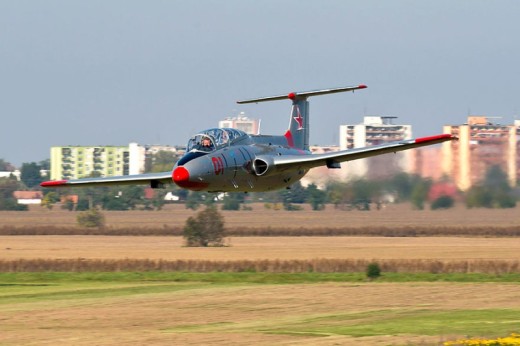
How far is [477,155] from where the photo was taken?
6688cm

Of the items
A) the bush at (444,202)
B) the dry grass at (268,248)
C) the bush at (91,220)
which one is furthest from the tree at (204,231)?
the bush at (91,220)

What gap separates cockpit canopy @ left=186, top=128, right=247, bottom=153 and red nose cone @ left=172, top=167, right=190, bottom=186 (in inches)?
54.2

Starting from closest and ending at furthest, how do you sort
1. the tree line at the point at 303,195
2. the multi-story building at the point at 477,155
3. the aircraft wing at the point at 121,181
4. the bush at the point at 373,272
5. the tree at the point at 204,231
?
the aircraft wing at the point at 121,181, the bush at the point at 373,272, the multi-story building at the point at 477,155, the tree line at the point at 303,195, the tree at the point at 204,231

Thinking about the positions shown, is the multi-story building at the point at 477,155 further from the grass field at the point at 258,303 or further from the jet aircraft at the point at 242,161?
the jet aircraft at the point at 242,161

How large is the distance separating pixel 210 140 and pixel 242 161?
4.97ft

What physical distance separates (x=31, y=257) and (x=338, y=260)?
60.2ft

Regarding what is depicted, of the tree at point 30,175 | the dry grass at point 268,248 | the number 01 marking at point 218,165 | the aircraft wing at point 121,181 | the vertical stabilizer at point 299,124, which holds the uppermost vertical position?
the tree at point 30,175

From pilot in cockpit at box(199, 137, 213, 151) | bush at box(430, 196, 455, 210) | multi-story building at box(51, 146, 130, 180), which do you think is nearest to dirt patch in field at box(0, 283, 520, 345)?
pilot in cockpit at box(199, 137, 213, 151)

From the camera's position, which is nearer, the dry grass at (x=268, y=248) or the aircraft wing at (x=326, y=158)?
the aircraft wing at (x=326, y=158)

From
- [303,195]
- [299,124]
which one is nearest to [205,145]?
[299,124]

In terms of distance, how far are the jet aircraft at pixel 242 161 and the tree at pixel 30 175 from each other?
407 feet

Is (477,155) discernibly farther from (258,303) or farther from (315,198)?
(315,198)

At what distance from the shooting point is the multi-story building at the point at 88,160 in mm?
193250

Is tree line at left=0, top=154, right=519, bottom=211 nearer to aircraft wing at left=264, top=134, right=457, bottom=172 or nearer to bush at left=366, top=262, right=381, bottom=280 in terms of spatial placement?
aircraft wing at left=264, top=134, right=457, bottom=172
